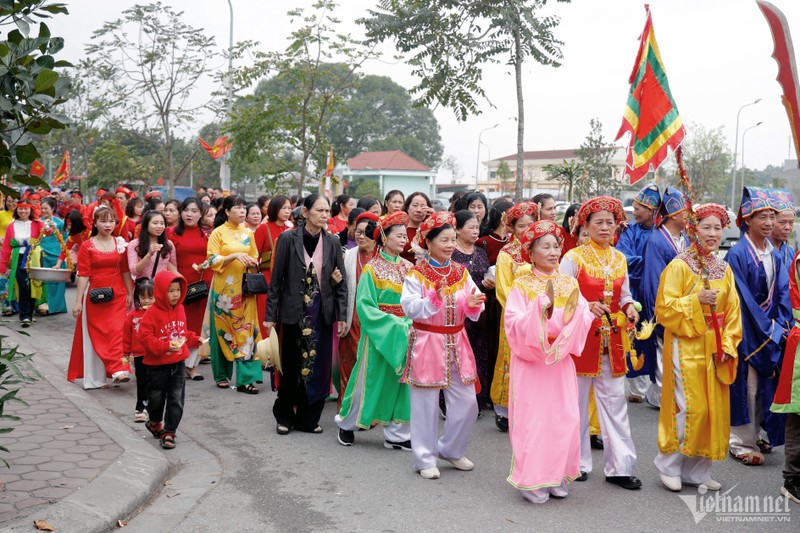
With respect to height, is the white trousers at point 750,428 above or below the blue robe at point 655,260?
below

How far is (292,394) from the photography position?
6.93m

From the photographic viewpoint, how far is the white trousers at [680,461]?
213 inches

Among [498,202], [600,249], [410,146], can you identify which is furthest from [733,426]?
[410,146]

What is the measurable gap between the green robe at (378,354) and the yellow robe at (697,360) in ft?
6.47

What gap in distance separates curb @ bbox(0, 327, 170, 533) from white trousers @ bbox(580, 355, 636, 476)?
301 cm

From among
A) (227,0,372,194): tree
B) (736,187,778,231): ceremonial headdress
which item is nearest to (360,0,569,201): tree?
(227,0,372,194): tree

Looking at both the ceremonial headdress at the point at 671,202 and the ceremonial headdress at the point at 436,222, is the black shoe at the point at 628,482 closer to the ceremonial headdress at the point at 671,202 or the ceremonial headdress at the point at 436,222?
the ceremonial headdress at the point at 436,222

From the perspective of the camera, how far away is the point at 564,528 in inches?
187

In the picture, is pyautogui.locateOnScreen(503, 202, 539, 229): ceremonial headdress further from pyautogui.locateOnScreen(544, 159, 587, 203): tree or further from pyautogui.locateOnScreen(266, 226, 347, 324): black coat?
pyautogui.locateOnScreen(544, 159, 587, 203): tree

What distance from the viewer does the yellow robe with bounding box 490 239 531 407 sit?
6.68 m

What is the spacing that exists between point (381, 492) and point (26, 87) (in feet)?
10.8

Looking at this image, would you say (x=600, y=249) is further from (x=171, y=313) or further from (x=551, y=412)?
(x=171, y=313)

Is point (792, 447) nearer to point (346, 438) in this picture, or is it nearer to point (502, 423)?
point (502, 423)

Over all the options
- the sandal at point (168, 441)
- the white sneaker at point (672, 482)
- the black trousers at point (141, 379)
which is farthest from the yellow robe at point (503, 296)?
the black trousers at point (141, 379)
